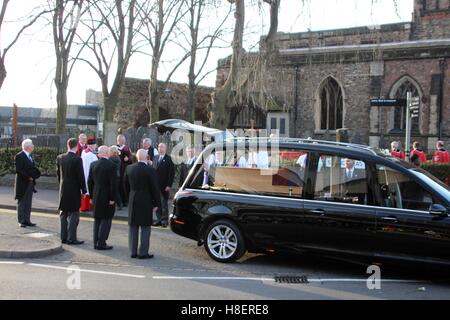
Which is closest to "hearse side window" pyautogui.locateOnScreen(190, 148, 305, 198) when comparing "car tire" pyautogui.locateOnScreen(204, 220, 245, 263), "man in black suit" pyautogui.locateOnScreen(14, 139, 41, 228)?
"car tire" pyautogui.locateOnScreen(204, 220, 245, 263)

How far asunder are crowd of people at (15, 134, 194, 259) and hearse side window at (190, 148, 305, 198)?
0.85 m

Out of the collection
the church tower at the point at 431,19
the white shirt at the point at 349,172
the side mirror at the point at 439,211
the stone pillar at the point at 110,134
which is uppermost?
the church tower at the point at 431,19

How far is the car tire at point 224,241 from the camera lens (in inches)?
318

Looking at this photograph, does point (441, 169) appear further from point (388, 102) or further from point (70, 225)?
point (388, 102)

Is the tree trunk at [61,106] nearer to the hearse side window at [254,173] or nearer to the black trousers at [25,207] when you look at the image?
the black trousers at [25,207]

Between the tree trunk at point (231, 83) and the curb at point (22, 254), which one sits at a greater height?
the tree trunk at point (231, 83)

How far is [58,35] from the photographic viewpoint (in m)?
23.7

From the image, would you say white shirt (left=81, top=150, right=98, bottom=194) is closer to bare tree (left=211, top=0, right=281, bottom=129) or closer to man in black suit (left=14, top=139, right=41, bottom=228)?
man in black suit (left=14, top=139, right=41, bottom=228)

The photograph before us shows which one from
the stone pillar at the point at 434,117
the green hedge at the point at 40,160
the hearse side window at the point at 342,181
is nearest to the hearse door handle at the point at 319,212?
the hearse side window at the point at 342,181

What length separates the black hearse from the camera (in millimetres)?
7074

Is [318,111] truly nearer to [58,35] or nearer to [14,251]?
[58,35]

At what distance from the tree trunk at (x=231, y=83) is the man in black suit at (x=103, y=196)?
9.72m

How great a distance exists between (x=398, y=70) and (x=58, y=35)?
63.8 feet
